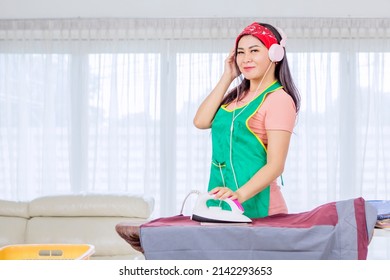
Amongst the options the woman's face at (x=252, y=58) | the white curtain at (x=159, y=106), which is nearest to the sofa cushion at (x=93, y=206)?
the white curtain at (x=159, y=106)

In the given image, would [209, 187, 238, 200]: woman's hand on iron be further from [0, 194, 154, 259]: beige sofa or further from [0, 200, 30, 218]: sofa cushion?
[0, 200, 30, 218]: sofa cushion

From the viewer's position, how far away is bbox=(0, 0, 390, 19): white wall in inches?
144

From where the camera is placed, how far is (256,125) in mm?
1337

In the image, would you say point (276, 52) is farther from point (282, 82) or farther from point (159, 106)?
point (159, 106)

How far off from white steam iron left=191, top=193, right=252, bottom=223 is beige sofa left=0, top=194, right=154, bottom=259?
1519 millimetres

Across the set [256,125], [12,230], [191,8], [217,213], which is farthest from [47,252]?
[191,8]

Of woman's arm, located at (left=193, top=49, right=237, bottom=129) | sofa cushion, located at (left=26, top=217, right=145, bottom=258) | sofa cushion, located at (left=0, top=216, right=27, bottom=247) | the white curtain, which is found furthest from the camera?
the white curtain

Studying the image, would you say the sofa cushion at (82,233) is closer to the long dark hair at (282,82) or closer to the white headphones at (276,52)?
the long dark hair at (282,82)

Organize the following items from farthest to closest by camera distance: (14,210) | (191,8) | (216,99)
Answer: (191,8), (14,210), (216,99)

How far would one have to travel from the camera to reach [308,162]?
13.2 feet

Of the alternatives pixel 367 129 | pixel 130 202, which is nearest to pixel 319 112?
pixel 367 129

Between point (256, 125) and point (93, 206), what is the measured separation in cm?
167

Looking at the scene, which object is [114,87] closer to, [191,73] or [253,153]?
[191,73]

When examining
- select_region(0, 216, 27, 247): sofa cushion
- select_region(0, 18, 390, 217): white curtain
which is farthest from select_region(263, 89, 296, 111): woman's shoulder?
select_region(0, 18, 390, 217): white curtain
